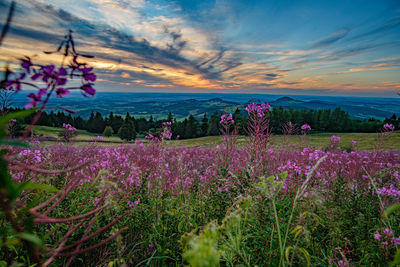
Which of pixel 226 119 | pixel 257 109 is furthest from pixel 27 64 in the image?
pixel 226 119

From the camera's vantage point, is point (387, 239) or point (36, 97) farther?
point (387, 239)

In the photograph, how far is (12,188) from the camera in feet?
2.24

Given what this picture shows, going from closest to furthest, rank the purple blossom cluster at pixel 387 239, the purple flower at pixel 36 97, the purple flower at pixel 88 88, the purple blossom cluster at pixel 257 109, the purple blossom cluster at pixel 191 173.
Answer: the purple flower at pixel 36 97
the purple flower at pixel 88 88
the purple blossom cluster at pixel 387 239
the purple blossom cluster at pixel 191 173
the purple blossom cluster at pixel 257 109

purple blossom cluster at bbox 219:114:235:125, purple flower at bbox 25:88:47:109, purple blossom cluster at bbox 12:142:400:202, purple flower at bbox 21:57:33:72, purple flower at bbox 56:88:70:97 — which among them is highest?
purple flower at bbox 21:57:33:72

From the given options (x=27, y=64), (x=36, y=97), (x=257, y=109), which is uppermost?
(x=27, y=64)

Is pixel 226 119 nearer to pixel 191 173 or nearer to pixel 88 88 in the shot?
pixel 88 88

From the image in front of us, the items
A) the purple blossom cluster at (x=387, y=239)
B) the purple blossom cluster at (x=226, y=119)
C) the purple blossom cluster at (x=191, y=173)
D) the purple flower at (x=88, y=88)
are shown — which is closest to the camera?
the purple flower at (x=88, y=88)

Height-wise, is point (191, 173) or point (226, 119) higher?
point (226, 119)

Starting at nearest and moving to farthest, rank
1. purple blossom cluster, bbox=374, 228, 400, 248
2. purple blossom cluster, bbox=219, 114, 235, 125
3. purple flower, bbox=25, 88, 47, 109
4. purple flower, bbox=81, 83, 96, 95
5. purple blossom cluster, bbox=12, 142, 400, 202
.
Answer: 1. purple flower, bbox=25, 88, 47, 109
2. purple flower, bbox=81, 83, 96, 95
3. purple blossom cluster, bbox=374, 228, 400, 248
4. purple blossom cluster, bbox=12, 142, 400, 202
5. purple blossom cluster, bbox=219, 114, 235, 125

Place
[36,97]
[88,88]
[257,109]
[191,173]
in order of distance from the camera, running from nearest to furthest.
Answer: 1. [36,97]
2. [88,88]
3. [257,109]
4. [191,173]

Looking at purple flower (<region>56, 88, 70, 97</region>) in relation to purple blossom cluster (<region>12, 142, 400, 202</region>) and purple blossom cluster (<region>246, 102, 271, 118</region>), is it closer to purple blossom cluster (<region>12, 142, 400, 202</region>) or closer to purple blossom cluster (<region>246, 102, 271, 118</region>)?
purple blossom cluster (<region>12, 142, 400, 202</region>)

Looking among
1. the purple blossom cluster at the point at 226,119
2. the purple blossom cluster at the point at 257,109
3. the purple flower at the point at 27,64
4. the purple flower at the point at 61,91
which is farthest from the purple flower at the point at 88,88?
the purple blossom cluster at the point at 226,119

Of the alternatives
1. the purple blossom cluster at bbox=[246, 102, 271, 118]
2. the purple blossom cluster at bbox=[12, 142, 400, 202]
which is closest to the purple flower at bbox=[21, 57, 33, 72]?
the purple blossom cluster at bbox=[12, 142, 400, 202]

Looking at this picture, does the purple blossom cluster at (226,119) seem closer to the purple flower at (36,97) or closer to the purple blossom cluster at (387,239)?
the purple blossom cluster at (387,239)
